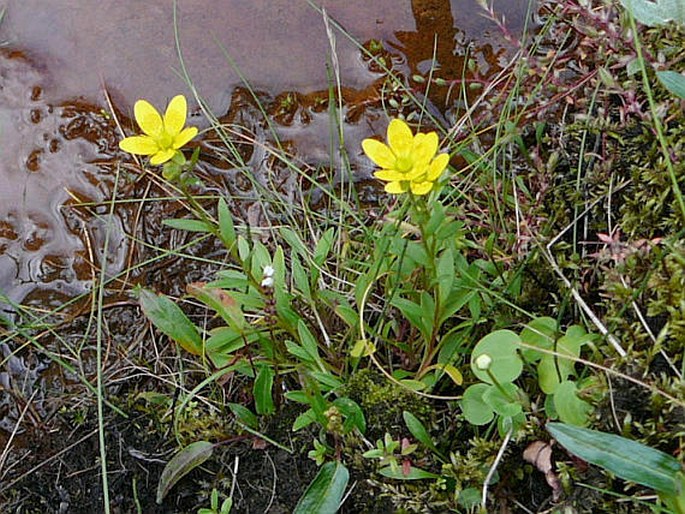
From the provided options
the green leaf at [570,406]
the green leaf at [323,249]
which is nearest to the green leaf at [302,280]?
the green leaf at [323,249]

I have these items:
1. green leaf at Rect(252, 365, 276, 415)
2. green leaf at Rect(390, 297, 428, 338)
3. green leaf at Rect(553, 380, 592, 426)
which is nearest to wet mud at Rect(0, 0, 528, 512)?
green leaf at Rect(252, 365, 276, 415)

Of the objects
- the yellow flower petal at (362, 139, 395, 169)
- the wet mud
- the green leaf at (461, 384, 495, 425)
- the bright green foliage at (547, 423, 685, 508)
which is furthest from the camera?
the wet mud

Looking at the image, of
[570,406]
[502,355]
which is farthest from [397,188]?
[570,406]

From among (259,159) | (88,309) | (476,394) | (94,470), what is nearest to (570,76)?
(259,159)

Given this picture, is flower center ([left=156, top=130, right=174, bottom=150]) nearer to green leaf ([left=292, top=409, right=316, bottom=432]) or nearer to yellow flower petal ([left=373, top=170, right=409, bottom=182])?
yellow flower petal ([left=373, top=170, right=409, bottom=182])

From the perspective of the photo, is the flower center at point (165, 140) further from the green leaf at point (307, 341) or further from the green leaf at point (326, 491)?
the green leaf at point (326, 491)

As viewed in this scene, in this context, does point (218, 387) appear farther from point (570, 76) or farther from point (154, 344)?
point (570, 76)

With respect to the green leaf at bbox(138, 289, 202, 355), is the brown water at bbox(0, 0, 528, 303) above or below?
above
